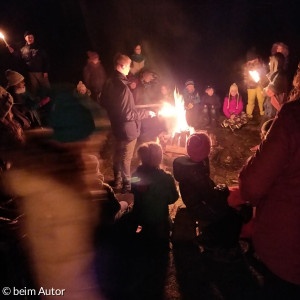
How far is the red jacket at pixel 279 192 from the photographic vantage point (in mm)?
2041

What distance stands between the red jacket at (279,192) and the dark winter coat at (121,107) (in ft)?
10.4

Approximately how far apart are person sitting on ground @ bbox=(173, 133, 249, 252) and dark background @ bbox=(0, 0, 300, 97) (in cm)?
1044

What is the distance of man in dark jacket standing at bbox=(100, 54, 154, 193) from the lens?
16.5 feet

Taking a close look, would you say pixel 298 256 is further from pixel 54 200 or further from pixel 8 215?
pixel 8 215

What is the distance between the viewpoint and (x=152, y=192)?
12.2ft

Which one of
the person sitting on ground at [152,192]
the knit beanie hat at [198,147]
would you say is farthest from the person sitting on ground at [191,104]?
the person sitting on ground at [152,192]

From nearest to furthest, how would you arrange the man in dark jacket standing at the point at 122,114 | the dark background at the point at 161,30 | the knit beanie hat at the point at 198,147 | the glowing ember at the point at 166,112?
the knit beanie hat at the point at 198,147 → the man in dark jacket standing at the point at 122,114 → the glowing ember at the point at 166,112 → the dark background at the point at 161,30

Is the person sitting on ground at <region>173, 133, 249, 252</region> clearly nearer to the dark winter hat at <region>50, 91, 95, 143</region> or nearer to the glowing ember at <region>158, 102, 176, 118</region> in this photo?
the dark winter hat at <region>50, 91, 95, 143</region>

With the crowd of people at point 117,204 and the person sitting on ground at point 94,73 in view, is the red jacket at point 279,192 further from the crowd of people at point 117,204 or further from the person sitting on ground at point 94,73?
the person sitting on ground at point 94,73

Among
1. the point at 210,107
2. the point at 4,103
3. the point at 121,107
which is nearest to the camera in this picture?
the point at 4,103

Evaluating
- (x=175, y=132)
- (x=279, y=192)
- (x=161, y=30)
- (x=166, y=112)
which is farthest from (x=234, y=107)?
(x=279, y=192)

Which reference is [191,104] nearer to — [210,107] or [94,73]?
[210,107]

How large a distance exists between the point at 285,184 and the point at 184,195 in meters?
1.70

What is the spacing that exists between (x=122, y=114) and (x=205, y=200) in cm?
232
